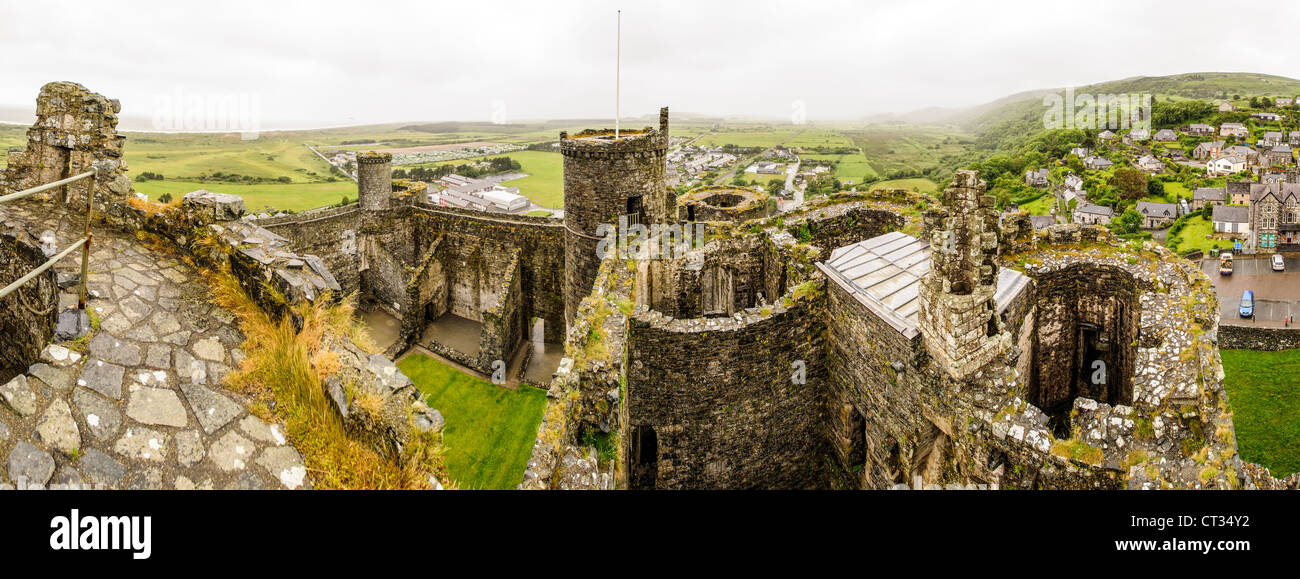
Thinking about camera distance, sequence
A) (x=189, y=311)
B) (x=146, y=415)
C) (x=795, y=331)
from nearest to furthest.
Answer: (x=146, y=415) < (x=189, y=311) < (x=795, y=331)

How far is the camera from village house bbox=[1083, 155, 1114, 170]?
90.4m

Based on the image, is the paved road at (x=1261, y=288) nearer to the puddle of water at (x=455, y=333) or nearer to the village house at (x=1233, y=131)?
the puddle of water at (x=455, y=333)

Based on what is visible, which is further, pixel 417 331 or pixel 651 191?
pixel 417 331

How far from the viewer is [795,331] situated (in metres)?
12.4

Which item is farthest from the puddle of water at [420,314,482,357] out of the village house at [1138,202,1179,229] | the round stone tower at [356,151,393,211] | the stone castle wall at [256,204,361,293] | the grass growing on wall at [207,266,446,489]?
the village house at [1138,202,1179,229]

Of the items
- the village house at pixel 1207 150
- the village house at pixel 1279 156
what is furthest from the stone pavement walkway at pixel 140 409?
the village house at pixel 1207 150

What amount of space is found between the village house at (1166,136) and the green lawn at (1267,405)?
340 feet

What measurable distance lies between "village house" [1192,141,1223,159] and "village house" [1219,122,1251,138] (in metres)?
8.34

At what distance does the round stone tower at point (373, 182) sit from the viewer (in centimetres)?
2891

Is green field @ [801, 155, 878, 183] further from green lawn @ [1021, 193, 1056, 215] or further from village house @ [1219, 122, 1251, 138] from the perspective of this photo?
village house @ [1219, 122, 1251, 138]

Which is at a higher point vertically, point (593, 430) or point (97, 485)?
point (97, 485)

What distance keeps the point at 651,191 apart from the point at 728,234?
2842 millimetres
